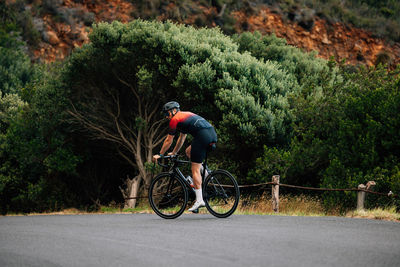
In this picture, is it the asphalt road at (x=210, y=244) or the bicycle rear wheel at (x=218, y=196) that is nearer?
the asphalt road at (x=210, y=244)

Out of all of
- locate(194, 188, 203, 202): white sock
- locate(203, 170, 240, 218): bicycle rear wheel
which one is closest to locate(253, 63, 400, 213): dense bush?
locate(203, 170, 240, 218): bicycle rear wheel

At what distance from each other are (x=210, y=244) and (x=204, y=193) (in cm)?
294

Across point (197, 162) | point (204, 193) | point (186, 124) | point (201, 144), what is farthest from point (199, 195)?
point (186, 124)

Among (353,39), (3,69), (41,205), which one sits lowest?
(41,205)

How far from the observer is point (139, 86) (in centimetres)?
2117

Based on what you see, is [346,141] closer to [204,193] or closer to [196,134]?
[204,193]

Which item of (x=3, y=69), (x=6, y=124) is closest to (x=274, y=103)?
A: (x=6, y=124)

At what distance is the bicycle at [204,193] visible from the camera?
9.05 m

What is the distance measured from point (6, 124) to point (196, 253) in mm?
28487

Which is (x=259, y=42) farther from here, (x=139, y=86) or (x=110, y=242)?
(x=110, y=242)

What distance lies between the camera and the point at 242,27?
4519 cm

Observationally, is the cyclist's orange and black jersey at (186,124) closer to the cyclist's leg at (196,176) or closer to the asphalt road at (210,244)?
the cyclist's leg at (196,176)

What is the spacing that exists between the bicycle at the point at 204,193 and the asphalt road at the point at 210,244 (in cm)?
51

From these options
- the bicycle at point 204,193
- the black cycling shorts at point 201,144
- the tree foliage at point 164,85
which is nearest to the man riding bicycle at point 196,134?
the black cycling shorts at point 201,144
